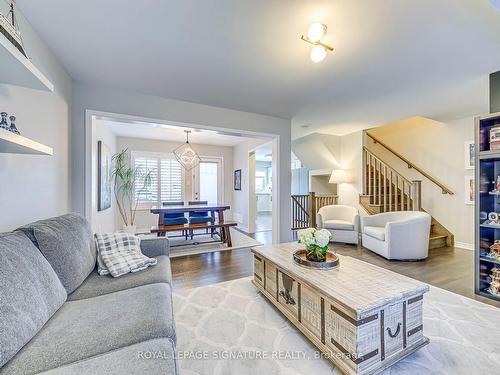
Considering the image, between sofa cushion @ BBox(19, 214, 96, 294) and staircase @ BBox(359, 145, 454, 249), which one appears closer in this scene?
sofa cushion @ BBox(19, 214, 96, 294)

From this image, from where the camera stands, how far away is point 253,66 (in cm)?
239

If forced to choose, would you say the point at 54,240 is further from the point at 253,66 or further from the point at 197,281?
the point at 253,66

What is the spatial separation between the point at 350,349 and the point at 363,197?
173 inches

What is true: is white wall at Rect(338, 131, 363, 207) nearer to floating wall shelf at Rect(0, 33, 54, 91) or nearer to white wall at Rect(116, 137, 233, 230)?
white wall at Rect(116, 137, 233, 230)

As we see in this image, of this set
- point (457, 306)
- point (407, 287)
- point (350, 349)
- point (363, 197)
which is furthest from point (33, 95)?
point (363, 197)

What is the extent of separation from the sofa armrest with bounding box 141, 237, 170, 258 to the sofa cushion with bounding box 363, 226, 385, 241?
3.23 m

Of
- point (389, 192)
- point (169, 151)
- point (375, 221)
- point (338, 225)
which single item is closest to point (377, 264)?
point (375, 221)

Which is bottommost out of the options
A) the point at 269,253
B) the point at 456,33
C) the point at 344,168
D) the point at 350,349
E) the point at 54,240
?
the point at 350,349

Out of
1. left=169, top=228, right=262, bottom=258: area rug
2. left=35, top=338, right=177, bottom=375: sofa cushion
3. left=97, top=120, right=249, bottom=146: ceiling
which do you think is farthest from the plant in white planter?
left=97, top=120, right=249, bottom=146: ceiling

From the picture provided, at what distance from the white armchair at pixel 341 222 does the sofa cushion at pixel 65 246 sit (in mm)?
4030

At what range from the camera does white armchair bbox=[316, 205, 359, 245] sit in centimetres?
441

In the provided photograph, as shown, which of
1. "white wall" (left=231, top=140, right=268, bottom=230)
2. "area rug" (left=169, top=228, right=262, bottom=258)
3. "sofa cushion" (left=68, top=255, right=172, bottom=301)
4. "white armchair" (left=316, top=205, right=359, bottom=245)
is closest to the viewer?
"sofa cushion" (left=68, top=255, right=172, bottom=301)

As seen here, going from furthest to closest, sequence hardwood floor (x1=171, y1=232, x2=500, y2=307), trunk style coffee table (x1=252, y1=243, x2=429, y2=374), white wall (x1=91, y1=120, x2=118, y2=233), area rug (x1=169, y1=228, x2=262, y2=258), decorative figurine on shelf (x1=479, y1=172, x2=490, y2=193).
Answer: area rug (x1=169, y1=228, x2=262, y2=258), white wall (x1=91, y1=120, x2=118, y2=233), hardwood floor (x1=171, y1=232, x2=500, y2=307), decorative figurine on shelf (x1=479, y1=172, x2=490, y2=193), trunk style coffee table (x1=252, y1=243, x2=429, y2=374)

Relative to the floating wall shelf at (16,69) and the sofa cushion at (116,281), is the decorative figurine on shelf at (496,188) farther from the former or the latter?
the floating wall shelf at (16,69)
